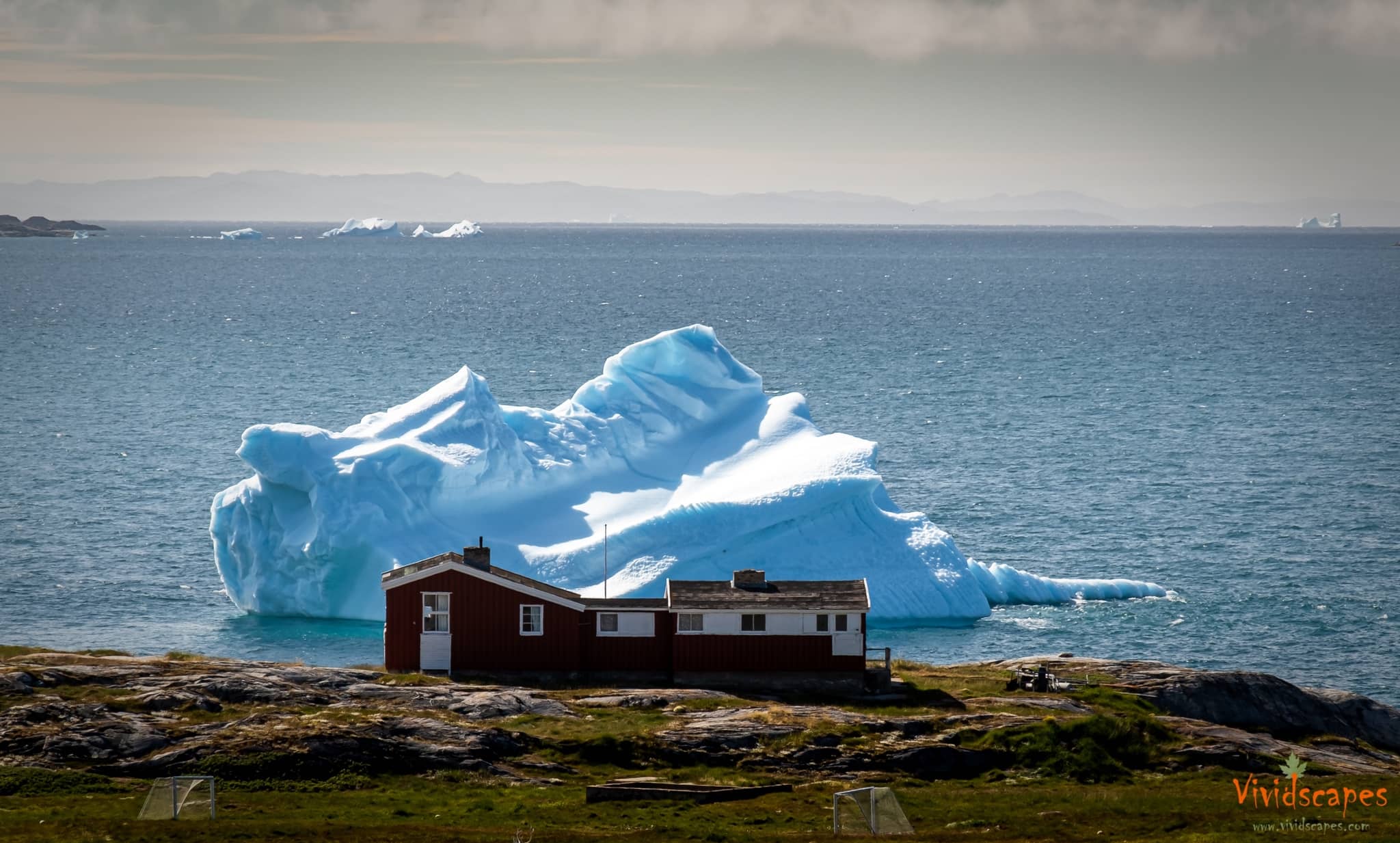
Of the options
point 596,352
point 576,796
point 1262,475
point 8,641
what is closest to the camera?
point 576,796

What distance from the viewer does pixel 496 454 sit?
54.7 m

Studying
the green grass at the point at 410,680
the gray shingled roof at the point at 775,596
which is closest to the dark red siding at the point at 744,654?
the gray shingled roof at the point at 775,596

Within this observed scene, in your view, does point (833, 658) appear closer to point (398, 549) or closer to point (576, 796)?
point (576, 796)

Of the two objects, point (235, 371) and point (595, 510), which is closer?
point (595, 510)

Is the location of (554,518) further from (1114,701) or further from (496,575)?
(1114,701)

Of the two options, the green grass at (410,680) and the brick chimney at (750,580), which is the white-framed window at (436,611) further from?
the brick chimney at (750,580)

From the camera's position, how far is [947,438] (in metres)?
83.9

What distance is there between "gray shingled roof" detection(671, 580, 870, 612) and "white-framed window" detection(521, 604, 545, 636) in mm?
3278

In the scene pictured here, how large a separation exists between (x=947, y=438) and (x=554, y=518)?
35183 millimetres

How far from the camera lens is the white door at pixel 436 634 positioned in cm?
3744

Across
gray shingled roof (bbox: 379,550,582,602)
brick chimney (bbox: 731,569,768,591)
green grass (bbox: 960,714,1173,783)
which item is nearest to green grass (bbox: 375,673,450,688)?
gray shingled roof (bbox: 379,550,582,602)

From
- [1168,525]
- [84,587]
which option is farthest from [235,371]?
[1168,525]

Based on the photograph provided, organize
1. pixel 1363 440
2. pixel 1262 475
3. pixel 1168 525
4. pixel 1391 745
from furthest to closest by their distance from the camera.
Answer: pixel 1363 440
pixel 1262 475
pixel 1168 525
pixel 1391 745

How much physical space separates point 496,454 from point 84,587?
15.4 meters
